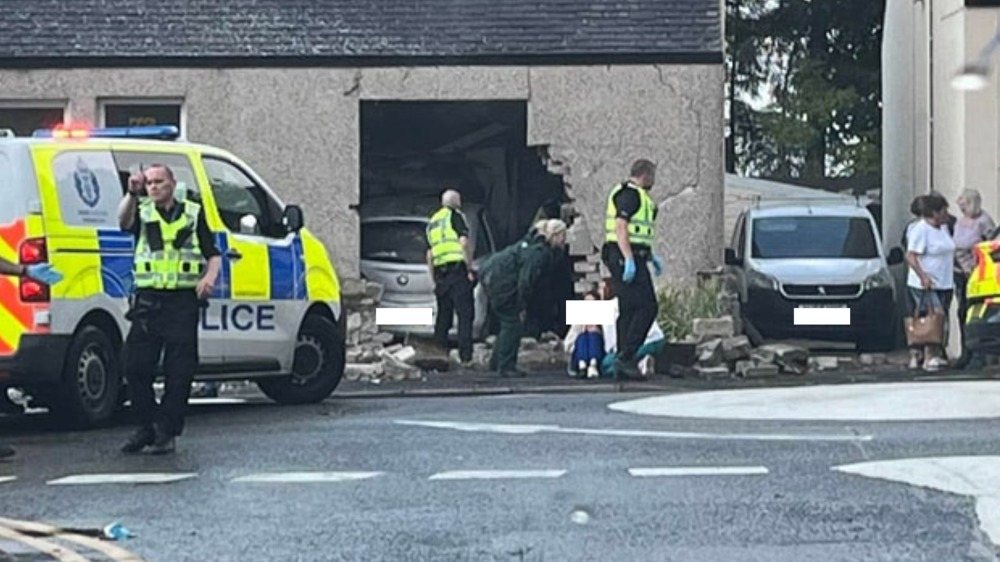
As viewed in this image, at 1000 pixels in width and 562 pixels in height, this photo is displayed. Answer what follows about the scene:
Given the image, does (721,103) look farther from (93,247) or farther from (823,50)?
(823,50)

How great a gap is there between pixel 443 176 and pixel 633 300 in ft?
29.3

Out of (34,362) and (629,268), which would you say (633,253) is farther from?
(34,362)

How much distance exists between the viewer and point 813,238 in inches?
915

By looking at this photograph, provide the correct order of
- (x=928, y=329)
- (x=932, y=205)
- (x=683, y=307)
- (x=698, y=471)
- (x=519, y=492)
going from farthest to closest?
(x=683, y=307)
(x=932, y=205)
(x=928, y=329)
(x=698, y=471)
(x=519, y=492)

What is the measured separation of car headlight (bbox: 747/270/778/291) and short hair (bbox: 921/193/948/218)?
10.8 ft

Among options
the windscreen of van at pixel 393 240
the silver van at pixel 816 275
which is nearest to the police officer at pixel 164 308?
the silver van at pixel 816 275

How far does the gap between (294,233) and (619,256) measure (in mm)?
2916

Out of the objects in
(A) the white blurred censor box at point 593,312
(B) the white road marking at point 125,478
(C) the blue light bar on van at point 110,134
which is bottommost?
(B) the white road marking at point 125,478

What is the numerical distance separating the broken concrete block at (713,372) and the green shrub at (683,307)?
41.4 inches

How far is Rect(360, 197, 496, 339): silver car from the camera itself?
2241 cm

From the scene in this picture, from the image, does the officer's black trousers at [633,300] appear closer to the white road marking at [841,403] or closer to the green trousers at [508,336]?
the white road marking at [841,403]

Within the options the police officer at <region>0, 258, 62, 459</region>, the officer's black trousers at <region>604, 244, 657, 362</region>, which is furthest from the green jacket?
the police officer at <region>0, 258, 62, 459</region>

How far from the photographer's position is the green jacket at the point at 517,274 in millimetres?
18156

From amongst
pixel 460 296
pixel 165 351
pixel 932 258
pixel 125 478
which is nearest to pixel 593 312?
pixel 460 296
